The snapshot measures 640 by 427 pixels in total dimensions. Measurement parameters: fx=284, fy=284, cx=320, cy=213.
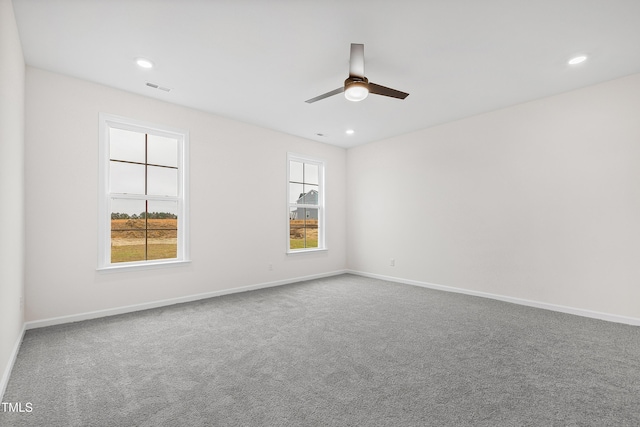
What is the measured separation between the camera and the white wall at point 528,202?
326 centimetres

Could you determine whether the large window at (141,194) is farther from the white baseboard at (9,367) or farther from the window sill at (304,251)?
the window sill at (304,251)

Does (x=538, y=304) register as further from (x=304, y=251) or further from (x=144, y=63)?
(x=144, y=63)

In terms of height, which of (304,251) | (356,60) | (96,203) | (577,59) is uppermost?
(577,59)

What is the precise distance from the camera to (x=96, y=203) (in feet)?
10.9

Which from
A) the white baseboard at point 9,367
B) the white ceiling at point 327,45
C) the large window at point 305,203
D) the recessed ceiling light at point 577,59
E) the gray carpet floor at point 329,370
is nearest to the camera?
the gray carpet floor at point 329,370

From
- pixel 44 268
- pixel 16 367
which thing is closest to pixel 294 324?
pixel 16 367

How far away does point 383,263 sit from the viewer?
5.60m

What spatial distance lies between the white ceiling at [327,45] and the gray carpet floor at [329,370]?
2.73 m

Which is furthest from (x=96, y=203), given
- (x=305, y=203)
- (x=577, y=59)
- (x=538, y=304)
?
(x=538, y=304)

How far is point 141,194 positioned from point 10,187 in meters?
1.56

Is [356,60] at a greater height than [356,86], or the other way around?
[356,60]

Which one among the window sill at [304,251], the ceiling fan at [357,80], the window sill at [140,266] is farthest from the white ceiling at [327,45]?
the window sill at [304,251]

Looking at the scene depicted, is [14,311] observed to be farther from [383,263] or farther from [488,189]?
[488,189]

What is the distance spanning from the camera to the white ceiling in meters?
2.17
